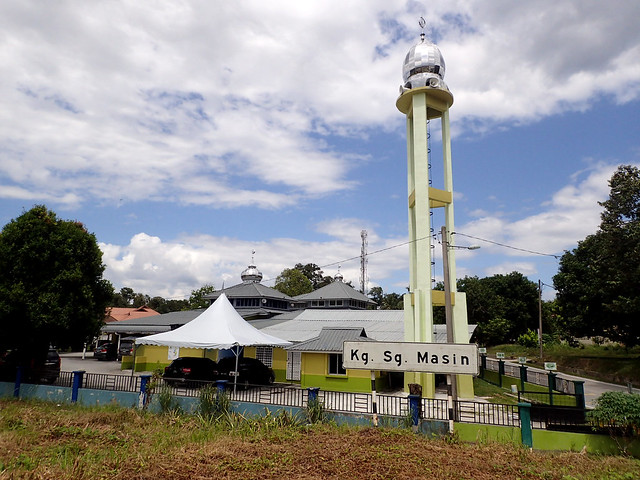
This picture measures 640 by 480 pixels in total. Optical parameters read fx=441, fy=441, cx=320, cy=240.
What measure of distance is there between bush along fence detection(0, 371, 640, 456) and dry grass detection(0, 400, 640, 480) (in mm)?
643

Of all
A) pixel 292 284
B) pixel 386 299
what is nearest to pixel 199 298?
pixel 292 284

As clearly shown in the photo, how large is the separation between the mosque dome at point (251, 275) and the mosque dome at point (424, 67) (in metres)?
25.8

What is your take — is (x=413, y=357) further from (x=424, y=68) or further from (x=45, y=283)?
(x=424, y=68)

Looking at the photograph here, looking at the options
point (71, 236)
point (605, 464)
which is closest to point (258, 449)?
point (605, 464)

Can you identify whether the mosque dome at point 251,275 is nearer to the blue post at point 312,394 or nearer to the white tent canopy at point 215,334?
the white tent canopy at point 215,334

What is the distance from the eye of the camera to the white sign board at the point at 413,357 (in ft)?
41.7

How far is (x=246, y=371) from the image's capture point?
71.8 feet

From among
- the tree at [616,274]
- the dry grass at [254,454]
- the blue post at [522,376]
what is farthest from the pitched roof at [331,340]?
the tree at [616,274]

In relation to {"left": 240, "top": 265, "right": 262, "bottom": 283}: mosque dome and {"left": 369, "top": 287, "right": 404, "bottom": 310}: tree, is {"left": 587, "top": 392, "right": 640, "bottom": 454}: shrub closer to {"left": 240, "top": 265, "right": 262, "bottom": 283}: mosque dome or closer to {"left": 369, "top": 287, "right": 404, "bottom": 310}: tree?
{"left": 240, "top": 265, "right": 262, "bottom": 283}: mosque dome

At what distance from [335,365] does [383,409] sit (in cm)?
811

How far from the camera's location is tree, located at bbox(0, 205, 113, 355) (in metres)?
17.2

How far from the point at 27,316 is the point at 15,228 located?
12.3 ft

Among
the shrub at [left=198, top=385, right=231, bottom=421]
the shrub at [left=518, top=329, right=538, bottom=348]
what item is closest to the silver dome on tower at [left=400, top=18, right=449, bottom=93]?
the shrub at [left=198, top=385, right=231, bottom=421]

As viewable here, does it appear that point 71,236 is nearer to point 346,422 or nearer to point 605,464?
point 346,422
